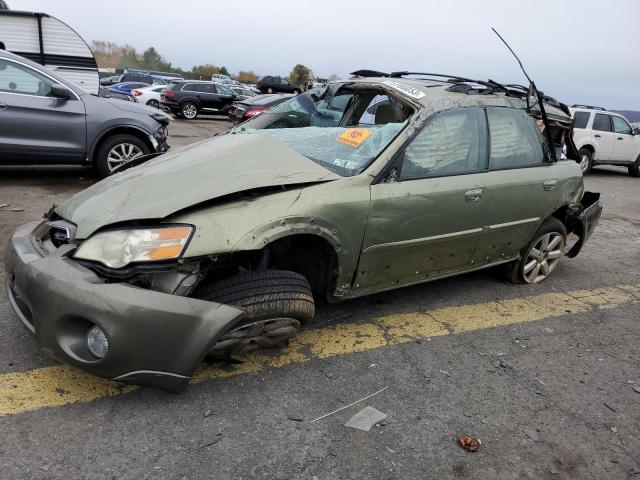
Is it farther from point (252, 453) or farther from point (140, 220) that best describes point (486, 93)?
point (252, 453)

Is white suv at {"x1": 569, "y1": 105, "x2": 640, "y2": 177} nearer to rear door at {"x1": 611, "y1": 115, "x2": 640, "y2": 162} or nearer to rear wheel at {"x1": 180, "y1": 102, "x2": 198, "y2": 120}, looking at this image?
rear door at {"x1": 611, "y1": 115, "x2": 640, "y2": 162}

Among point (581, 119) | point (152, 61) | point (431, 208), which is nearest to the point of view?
point (431, 208)

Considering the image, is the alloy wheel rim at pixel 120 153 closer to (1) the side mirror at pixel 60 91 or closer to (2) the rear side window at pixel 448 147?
(1) the side mirror at pixel 60 91

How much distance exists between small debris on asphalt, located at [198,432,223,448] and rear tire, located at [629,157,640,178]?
1479 cm

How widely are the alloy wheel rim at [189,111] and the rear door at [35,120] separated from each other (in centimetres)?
1535

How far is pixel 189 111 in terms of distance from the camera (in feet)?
69.1

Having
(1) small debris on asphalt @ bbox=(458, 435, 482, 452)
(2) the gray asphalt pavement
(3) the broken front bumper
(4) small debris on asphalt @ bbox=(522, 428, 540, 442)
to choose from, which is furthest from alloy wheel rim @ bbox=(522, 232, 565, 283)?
(3) the broken front bumper

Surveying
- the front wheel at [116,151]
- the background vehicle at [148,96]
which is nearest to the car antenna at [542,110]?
the front wheel at [116,151]

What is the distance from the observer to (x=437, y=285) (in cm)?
413

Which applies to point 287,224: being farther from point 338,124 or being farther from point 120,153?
point 120,153

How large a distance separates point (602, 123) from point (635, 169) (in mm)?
2187

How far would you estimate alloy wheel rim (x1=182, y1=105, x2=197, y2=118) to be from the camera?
20.9 m

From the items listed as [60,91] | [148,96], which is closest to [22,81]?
[60,91]

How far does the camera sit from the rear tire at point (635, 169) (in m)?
13.6
